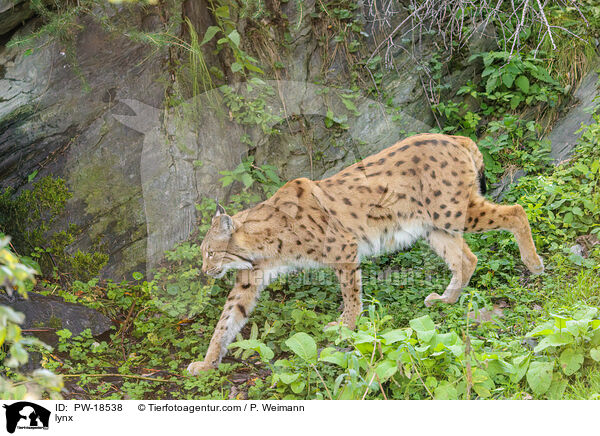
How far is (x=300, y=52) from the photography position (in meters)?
6.70

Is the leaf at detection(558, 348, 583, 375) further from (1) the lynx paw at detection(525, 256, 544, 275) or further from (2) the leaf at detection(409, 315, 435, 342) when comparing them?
(1) the lynx paw at detection(525, 256, 544, 275)

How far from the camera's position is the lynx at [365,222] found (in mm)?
5324

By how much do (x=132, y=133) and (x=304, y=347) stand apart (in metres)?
3.29

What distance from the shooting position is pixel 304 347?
386 cm

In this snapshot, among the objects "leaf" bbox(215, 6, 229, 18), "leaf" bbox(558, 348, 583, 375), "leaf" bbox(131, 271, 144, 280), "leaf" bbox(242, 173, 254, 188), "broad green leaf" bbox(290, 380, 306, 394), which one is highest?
"leaf" bbox(215, 6, 229, 18)

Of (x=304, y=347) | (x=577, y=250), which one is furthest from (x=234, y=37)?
(x=577, y=250)

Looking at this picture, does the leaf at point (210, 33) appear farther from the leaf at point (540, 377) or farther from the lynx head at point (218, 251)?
the leaf at point (540, 377)

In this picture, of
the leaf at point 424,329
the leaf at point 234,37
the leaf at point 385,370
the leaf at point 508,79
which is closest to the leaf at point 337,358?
the leaf at point 385,370

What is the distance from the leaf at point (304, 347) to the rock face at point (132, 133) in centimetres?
249

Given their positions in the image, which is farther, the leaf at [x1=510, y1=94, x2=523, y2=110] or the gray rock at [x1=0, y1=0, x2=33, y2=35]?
the leaf at [x1=510, y1=94, x2=523, y2=110]

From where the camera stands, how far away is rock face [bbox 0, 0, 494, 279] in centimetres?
564

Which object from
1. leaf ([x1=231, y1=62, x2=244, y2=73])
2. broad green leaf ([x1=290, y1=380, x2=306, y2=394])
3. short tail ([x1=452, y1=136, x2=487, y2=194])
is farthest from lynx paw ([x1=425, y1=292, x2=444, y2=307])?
leaf ([x1=231, y1=62, x2=244, y2=73])

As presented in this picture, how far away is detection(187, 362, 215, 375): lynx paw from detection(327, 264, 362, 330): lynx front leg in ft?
4.40

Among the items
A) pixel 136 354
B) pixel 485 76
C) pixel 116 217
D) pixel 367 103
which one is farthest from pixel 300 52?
pixel 136 354
